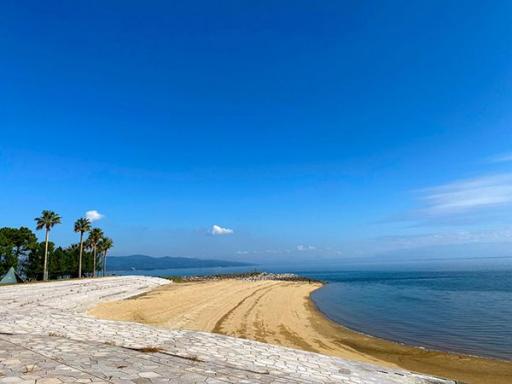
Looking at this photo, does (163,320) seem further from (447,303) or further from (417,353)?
(447,303)

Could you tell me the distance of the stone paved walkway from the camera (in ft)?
26.2

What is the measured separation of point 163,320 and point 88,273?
231ft

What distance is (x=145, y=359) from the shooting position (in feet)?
31.3

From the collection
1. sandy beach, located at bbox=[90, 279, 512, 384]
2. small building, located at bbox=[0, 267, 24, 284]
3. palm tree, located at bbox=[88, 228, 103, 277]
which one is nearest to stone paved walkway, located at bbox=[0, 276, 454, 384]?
sandy beach, located at bbox=[90, 279, 512, 384]

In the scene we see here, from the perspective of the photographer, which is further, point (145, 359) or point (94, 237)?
point (94, 237)

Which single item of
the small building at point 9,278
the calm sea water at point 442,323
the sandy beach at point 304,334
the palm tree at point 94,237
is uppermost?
the palm tree at point 94,237

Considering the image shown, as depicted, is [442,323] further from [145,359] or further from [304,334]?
[145,359]

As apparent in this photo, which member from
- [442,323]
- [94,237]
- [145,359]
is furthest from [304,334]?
[94,237]

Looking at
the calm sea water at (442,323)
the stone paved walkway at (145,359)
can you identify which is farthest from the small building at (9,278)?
the stone paved walkway at (145,359)

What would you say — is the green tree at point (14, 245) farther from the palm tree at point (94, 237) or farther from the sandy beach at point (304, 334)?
the sandy beach at point (304, 334)

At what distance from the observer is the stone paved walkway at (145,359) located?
797cm

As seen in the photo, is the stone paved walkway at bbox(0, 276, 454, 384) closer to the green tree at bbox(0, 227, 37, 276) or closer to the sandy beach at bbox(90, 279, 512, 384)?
the sandy beach at bbox(90, 279, 512, 384)

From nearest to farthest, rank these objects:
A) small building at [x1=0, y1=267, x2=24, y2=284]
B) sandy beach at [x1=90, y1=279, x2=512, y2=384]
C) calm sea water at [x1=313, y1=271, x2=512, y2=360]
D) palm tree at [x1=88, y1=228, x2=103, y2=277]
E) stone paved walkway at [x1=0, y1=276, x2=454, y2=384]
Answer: stone paved walkway at [x1=0, y1=276, x2=454, y2=384] → sandy beach at [x1=90, y1=279, x2=512, y2=384] → calm sea water at [x1=313, y1=271, x2=512, y2=360] → small building at [x1=0, y1=267, x2=24, y2=284] → palm tree at [x1=88, y1=228, x2=103, y2=277]

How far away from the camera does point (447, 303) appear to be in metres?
41.8
